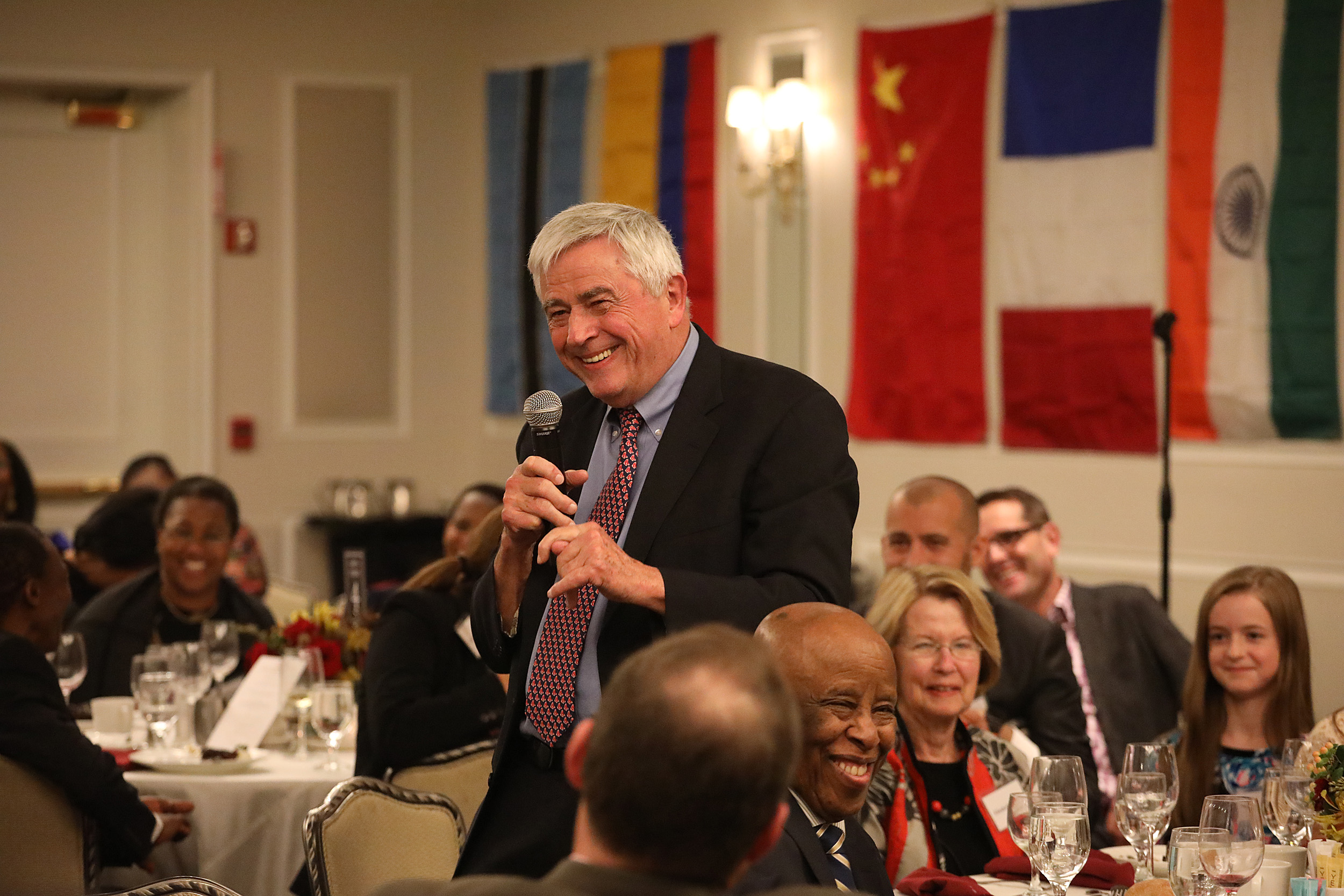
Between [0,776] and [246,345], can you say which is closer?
[0,776]

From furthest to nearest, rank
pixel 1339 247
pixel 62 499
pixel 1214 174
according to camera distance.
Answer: pixel 62 499 → pixel 1214 174 → pixel 1339 247

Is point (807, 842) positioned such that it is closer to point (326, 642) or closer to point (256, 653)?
point (326, 642)

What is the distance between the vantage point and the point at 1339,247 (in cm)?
604

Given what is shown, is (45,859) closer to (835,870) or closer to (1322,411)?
(835,870)

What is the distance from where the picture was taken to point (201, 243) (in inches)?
363

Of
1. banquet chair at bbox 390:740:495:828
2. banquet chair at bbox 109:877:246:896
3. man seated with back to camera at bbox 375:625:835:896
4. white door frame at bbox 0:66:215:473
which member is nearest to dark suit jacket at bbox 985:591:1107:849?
banquet chair at bbox 390:740:495:828

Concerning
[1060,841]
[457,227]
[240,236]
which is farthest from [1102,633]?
[240,236]

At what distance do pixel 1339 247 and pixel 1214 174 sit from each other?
2.10ft

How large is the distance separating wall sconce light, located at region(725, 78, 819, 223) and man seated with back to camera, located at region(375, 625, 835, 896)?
6922 millimetres

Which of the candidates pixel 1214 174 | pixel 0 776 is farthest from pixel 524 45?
pixel 0 776

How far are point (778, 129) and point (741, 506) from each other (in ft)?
19.5

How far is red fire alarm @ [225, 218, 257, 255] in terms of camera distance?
9.22 m

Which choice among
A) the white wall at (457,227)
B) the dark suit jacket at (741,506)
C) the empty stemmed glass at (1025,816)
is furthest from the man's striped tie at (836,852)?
the white wall at (457,227)

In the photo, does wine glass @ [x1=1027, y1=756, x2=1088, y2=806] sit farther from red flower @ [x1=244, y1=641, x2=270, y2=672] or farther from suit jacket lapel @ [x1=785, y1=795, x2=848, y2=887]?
red flower @ [x1=244, y1=641, x2=270, y2=672]
